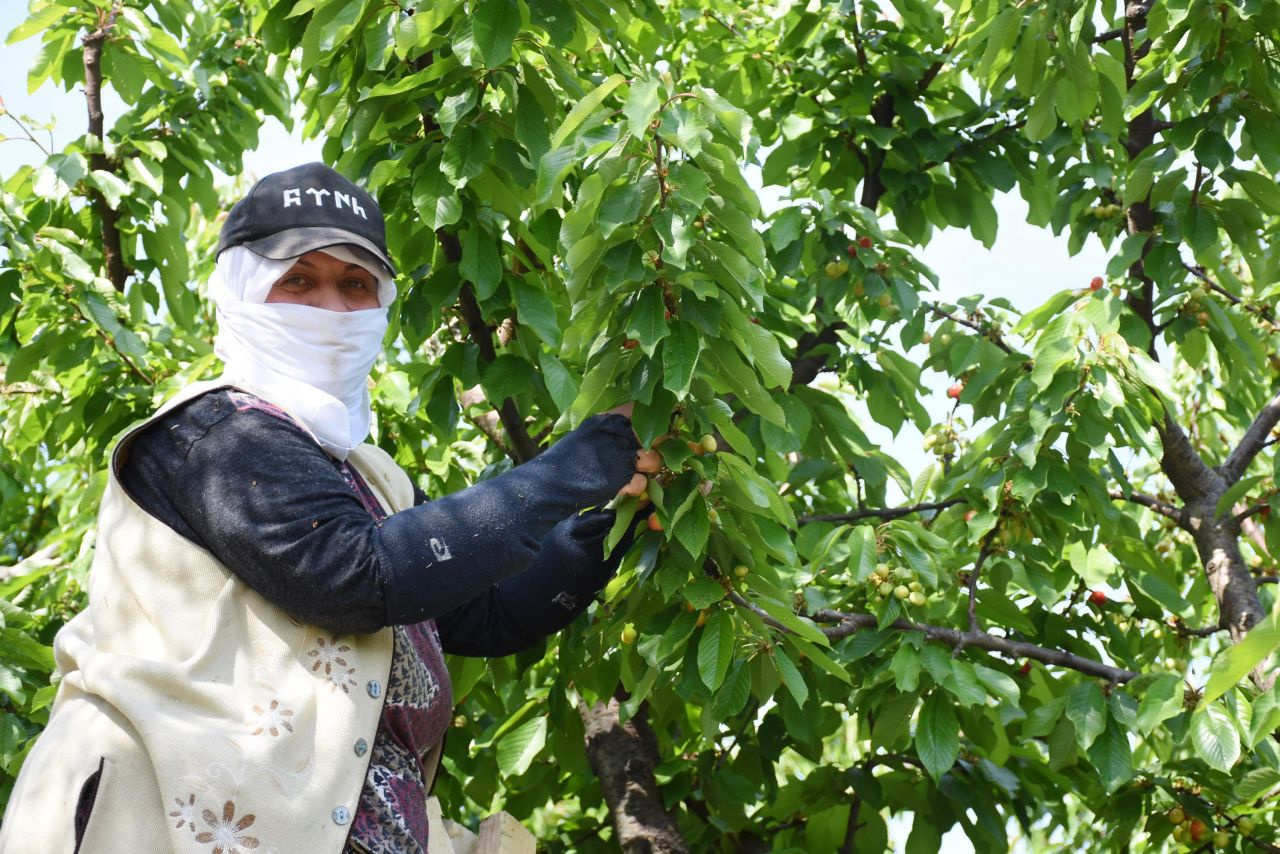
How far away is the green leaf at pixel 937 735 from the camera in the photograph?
10.6ft

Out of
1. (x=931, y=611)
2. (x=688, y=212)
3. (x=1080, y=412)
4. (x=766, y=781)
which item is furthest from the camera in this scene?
(x=766, y=781)

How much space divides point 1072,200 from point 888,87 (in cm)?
A: 66

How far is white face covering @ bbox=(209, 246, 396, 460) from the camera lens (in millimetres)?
2143

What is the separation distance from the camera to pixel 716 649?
256cm

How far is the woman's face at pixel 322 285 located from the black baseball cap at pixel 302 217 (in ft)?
0.17

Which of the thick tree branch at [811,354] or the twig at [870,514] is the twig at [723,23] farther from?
the twig at [870,514]

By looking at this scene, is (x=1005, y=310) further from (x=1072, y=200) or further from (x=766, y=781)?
(x=766, y=781)

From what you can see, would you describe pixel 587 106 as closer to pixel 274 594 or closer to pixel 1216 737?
pixel 274 594

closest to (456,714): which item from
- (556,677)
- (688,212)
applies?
(556,677)

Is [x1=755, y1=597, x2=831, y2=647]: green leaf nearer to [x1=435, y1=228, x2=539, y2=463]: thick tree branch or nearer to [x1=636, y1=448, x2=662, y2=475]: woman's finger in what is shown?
[x1=636, y1=448, x2=662, y2=475]: woman's finger

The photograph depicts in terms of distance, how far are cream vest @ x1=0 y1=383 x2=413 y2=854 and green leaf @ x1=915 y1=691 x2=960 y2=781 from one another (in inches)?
63.7

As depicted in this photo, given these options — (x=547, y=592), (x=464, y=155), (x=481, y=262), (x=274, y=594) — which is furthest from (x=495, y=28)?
(x=274, y=594)

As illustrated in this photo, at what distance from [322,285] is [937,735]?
5.78 feet

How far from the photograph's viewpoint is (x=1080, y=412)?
3289 mm
